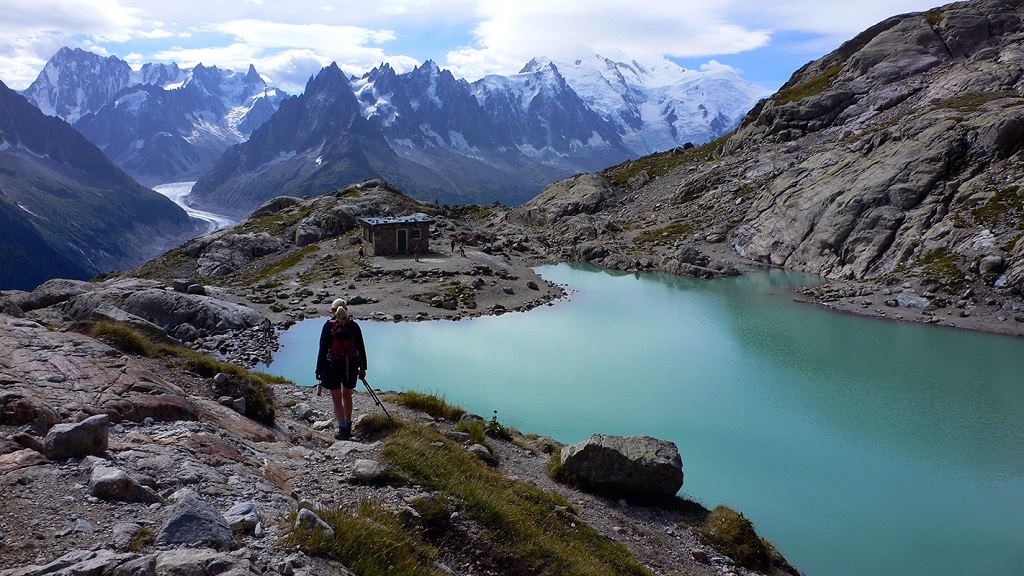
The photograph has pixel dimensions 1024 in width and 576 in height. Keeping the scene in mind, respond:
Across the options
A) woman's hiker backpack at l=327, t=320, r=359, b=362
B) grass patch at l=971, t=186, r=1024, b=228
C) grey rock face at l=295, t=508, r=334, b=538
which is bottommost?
grey rock face at l=295, t=508, r=334, b=538

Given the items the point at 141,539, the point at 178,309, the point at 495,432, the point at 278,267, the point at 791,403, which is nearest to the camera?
the point at 141,539

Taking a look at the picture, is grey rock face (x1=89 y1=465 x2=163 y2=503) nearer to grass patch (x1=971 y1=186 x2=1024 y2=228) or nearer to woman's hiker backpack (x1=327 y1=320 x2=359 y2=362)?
woman's hiker backpack (x1=327 y1=320 x2=359 y2=362)

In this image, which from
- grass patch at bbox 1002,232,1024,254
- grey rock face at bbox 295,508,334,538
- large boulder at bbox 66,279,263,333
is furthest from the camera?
grass patch at bbox 1002,232,1024,254

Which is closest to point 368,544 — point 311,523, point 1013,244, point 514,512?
point 311,523

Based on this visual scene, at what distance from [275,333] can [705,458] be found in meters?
30.1

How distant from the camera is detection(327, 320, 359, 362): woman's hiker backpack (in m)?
14.5

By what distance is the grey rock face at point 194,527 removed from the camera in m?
A: 6.71

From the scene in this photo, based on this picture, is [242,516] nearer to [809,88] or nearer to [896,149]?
[896,149]

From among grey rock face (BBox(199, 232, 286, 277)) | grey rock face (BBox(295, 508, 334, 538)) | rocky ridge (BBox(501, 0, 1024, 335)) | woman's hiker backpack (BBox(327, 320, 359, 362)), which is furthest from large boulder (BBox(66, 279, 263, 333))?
rocky ridge (BBox(501, 0, 1024, 335))

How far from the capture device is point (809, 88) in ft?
376

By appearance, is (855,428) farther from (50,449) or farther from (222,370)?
(50,449)

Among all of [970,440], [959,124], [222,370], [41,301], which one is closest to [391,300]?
[41,301]

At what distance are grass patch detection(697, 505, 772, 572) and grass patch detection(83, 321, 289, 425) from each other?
12.5 meters

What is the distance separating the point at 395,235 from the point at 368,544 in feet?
207
